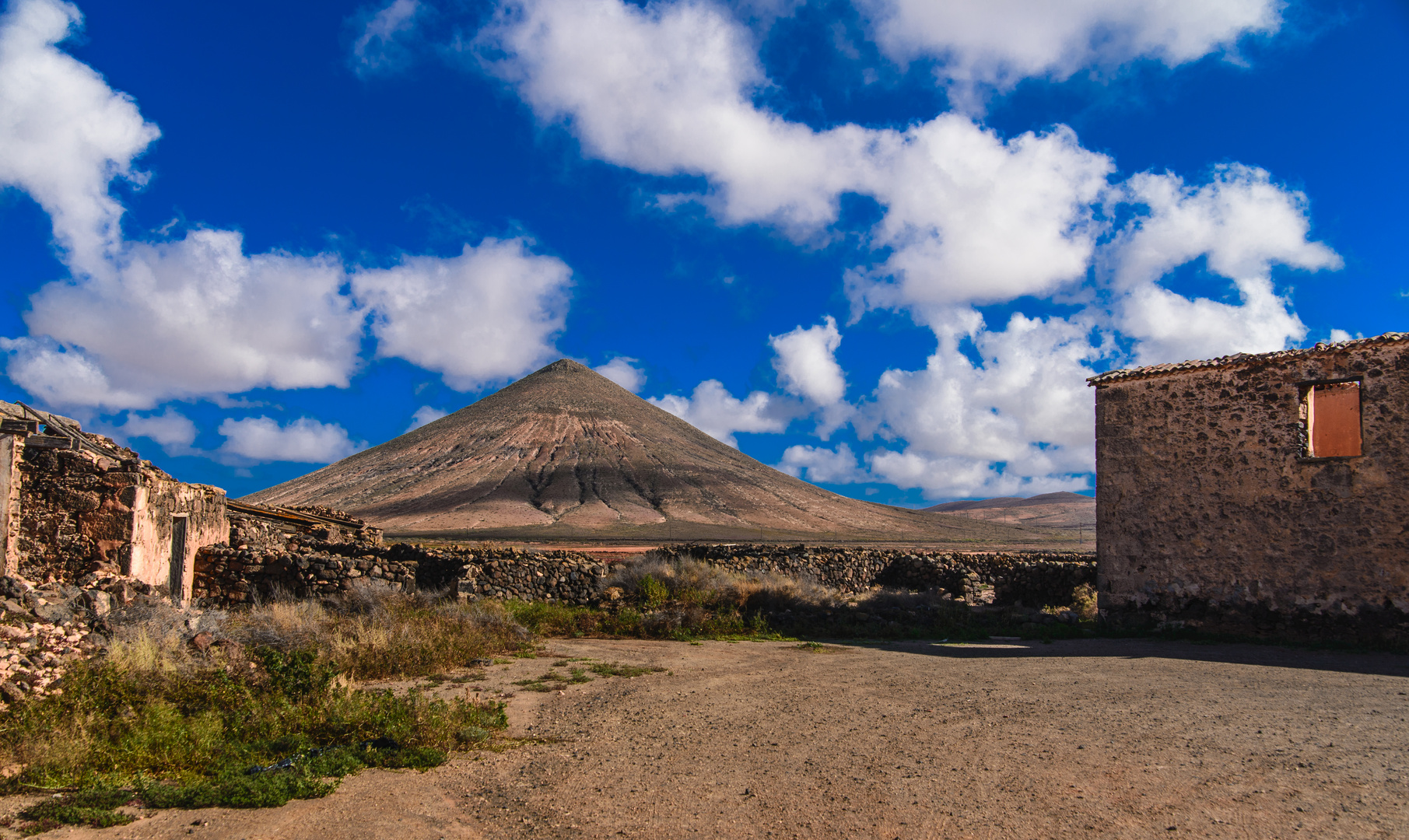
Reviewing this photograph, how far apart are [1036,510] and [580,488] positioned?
349 feet

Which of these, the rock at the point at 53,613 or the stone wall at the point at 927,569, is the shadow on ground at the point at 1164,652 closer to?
the stone wall at the point at 927,569

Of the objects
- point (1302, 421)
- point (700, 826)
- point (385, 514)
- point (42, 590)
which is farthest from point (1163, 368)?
point (385, 514)

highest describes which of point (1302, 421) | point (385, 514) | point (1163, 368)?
point (1163, 368)

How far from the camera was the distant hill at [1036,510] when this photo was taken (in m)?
127

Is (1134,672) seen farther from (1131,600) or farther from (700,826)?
(700,826)

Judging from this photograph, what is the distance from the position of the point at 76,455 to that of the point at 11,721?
5.84 meters

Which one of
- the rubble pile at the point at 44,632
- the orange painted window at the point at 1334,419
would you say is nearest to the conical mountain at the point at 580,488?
the orange painted window at the point at 1334,419

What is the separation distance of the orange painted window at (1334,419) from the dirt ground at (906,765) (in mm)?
5236

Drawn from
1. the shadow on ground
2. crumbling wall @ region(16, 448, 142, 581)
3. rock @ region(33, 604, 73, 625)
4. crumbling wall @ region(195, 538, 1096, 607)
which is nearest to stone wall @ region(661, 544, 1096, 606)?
crumbling wall @ region(195, 538, 1096, 607)

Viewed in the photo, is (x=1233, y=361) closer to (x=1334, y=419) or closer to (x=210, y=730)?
(x=1334, y=419)

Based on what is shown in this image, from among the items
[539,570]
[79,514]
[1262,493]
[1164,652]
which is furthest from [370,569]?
[1262,493]

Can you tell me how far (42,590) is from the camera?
7984 millimetres

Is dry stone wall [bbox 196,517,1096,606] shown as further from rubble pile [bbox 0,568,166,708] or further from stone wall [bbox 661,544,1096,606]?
rubble pile [bbox 0,568,166,708]

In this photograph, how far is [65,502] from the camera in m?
10.2
